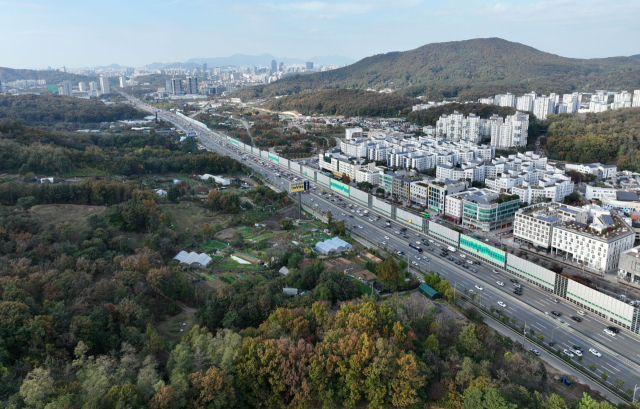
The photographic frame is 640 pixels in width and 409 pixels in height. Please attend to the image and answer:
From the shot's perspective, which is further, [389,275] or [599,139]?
[599,139]

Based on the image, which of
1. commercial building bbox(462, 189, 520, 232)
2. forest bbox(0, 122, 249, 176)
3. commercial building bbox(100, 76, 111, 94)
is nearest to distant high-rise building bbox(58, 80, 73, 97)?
commercial building bbox(100, 76, 111, 94)

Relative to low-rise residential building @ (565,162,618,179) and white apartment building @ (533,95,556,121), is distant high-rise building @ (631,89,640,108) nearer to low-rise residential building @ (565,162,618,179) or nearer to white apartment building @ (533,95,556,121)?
white apartment building @ (533,95,556,121)

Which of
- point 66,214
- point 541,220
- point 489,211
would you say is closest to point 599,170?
point 489,211

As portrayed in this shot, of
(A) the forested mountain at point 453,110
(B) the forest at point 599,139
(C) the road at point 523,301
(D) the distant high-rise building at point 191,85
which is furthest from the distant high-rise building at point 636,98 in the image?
(D) the distant high-rise building at point 191,85

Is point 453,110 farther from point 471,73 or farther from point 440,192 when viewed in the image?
point 471,73

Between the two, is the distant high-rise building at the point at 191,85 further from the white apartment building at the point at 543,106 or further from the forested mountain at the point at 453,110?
the white apartment building at the point at 543,106

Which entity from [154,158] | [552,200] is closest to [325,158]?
[154,158]

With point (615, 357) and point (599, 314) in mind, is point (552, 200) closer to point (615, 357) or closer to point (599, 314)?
point (599, 314)
